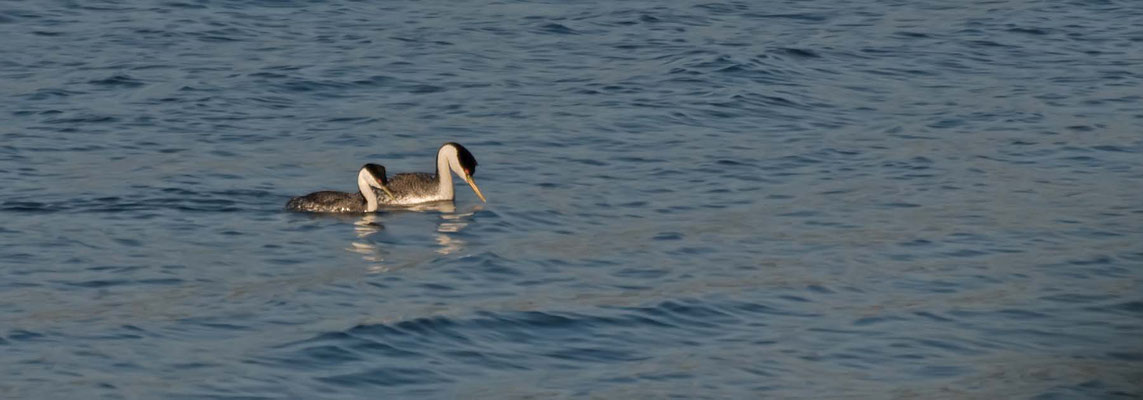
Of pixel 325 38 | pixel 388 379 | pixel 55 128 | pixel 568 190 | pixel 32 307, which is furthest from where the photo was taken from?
pixel 325 38

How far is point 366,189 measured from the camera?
19.2 meters

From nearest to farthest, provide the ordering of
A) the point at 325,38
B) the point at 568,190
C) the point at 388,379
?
1. the point at 388,379
2. the point at 568,190
3. the point at 325,38

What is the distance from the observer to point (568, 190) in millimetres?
19844

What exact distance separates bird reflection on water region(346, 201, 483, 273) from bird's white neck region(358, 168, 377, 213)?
10 centimetres

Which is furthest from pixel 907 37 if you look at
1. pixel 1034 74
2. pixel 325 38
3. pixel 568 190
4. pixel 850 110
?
pixel 568 190

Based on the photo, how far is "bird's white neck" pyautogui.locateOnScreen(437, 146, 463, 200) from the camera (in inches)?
786

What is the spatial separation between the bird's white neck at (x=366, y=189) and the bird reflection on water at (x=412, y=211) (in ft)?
0.32

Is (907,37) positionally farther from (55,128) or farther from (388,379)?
(388,379)

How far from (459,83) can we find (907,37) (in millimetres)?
7747

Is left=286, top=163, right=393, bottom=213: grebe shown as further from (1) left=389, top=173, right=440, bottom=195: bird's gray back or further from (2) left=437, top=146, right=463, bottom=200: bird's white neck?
(2) left=437, top=146, right=463, bottom=200: bird's white neck

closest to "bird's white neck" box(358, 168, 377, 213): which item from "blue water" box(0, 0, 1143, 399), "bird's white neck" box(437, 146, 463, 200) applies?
"blue water" box(0, 0, 1143, 399)

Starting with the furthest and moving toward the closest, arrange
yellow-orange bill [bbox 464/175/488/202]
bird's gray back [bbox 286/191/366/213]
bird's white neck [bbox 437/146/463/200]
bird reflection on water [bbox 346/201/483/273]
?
bird's white neck [bbox 437/146/463/200], yellow-orange bill [bbox 464/175/488/202], bird's gray back [bbox 286/191/366/213], bird reflection on water [bbox 346/201/483/273]

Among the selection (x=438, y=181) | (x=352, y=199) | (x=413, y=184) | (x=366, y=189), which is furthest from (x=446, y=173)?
(x=352, y=199)

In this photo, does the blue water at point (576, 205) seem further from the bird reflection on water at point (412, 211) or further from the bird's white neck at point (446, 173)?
the bird's white neck at point (446, 173)
